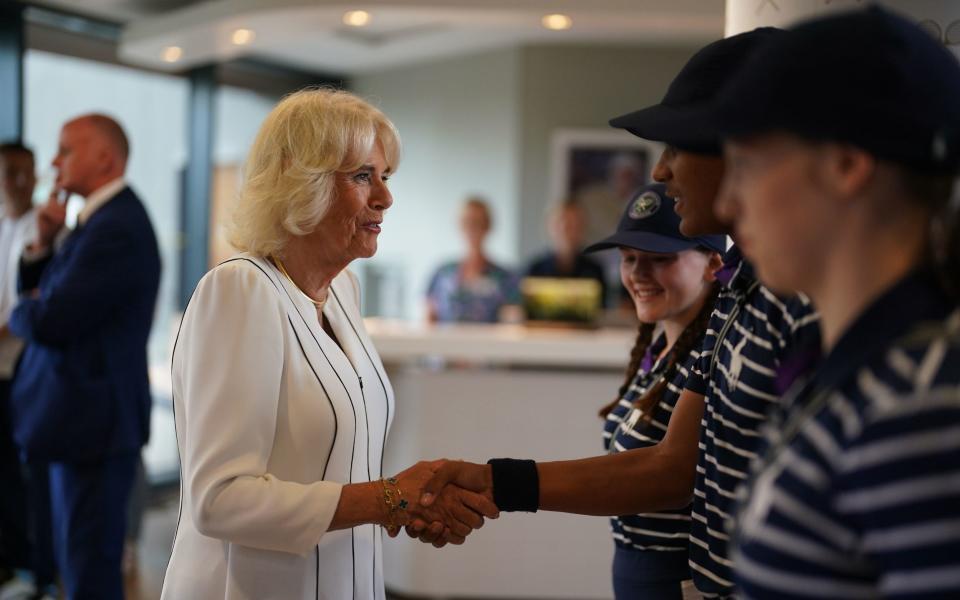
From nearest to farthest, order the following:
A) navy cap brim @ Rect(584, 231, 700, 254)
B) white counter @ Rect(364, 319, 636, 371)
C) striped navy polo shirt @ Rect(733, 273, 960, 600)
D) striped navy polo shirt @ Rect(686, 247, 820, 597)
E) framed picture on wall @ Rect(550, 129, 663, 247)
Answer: striped navy polo shirt @ Rect(733, 273, 960, 600) < striped navy polo shirt @ Rect(686, 247, 820, 597) < navy cap brim @ Rect(584, 231, 700, 254) < white counter @ Rect(364, 319, 636, 371) < framed picture on wall @ Rect(550, 129, 663, 247)

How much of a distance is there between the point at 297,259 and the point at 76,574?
1.95m

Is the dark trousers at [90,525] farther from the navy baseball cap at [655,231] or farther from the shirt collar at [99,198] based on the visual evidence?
the navy baseball cap at [655,231]

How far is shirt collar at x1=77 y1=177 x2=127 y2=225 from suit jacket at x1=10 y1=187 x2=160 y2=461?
0.07 ft

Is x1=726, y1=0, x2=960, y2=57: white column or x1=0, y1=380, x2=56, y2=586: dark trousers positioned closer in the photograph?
x1=726, y1=0, x2=960, y2=57: white column

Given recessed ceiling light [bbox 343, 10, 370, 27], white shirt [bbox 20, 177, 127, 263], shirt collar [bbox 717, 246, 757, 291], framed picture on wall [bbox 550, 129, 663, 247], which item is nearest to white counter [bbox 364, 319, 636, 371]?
white shirt [bbox 20, 177, 127, 263]

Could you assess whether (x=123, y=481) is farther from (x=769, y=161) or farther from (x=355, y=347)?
(x=769, y=161)

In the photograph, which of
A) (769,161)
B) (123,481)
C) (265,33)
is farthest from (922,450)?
(265,33)

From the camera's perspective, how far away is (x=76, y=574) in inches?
123

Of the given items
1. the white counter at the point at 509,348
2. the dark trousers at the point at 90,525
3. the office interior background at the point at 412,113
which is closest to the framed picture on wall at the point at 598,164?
the office interior background at the point at 412,113

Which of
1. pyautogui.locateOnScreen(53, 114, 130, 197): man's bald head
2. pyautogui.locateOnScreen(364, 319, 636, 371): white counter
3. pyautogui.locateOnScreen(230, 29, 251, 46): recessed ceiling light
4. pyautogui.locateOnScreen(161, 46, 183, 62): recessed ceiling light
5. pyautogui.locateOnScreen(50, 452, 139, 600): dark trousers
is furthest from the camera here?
pyautogui.locateOnScreen(161, 46, 183, 62): recessed ceiling light

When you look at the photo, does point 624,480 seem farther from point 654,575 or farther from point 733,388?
point 733,388

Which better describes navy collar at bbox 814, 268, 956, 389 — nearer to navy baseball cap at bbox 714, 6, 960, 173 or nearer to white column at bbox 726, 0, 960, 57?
navy baseball cap at bbox 714, 6, 960, 173

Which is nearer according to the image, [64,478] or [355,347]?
[355,347]

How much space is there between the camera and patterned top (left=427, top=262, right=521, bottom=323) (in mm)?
5297
